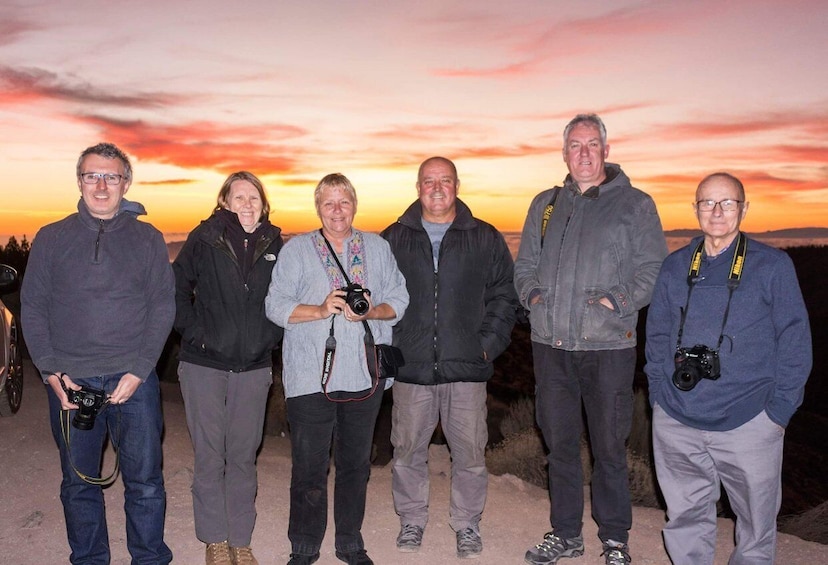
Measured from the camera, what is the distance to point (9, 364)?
23.5 feet

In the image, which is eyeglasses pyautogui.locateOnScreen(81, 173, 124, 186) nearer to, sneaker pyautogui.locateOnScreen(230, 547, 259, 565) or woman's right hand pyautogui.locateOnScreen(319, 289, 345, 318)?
woman's right hand pyautogui.locateOnScreen(319, 289, 345, 318)

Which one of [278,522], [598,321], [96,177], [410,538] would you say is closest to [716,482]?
[598,321]

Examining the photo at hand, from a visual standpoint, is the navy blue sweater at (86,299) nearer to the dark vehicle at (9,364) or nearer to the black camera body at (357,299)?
the black camera body at (357,299)

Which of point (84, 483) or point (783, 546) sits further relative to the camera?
point (783, 546)

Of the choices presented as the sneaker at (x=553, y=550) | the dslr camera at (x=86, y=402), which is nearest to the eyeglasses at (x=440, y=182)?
the dslr camera at (x=86, y=402)

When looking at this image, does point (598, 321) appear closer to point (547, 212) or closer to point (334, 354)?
point (547, 212)

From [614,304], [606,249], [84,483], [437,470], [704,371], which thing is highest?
[606,249]

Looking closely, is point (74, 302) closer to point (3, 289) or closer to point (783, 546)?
point (3, 289)

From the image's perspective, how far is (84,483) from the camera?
3.94 meters

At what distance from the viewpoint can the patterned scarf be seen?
4.21 metres

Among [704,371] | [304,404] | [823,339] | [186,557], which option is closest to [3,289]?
[186,557]

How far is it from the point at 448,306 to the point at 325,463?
3.95ft

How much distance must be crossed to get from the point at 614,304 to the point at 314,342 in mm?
1766

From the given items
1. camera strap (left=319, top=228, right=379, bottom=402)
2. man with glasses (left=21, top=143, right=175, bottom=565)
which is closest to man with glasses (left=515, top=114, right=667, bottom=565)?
camera strap (left=319, top=228, right=379, bottom=402)
